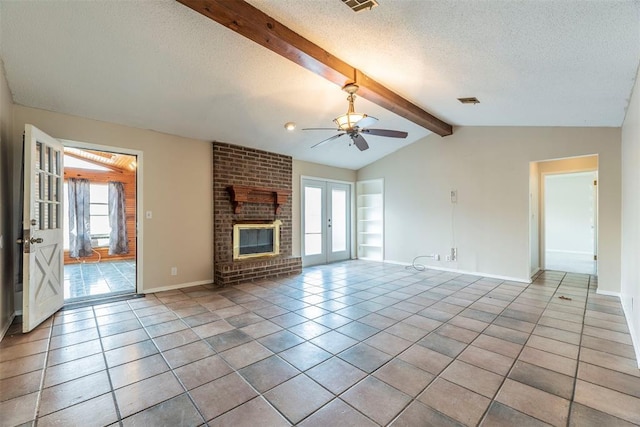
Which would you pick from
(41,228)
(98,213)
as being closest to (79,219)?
(98,213)

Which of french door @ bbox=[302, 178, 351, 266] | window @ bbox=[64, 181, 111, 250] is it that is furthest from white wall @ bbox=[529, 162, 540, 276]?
window @ bbox=[64, 181, 111, 250]

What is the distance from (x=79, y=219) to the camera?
706 cm

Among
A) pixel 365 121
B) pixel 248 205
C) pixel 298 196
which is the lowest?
pixel 248 205

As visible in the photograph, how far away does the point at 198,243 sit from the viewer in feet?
15.7

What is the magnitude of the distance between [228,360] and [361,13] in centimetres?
292

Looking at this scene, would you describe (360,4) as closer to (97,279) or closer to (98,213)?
(97,279)

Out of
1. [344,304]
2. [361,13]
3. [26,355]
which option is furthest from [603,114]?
[26,355]

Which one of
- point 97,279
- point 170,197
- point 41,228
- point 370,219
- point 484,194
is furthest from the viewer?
point 370,219

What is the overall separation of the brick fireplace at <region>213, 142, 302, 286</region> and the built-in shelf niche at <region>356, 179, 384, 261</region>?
223 centimetres

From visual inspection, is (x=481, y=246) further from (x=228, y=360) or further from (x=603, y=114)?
(x=228, y=360)

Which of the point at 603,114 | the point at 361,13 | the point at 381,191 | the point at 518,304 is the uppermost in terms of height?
the point at 361,13

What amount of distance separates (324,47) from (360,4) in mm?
762

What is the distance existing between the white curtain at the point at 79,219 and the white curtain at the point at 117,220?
0.46 m

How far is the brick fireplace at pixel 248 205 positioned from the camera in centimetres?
492
